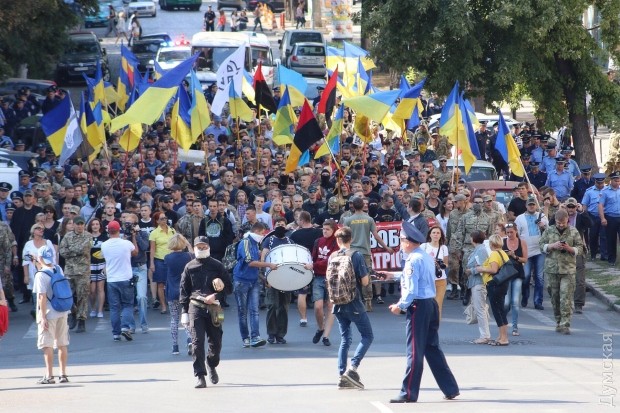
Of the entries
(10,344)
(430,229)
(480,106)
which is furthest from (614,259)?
(480,106)

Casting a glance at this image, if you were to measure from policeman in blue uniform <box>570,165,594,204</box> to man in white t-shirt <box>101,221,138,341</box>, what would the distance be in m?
9.66

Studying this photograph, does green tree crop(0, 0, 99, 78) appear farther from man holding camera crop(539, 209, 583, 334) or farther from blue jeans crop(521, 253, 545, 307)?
man holding camera crop(539, 209, 583, 334)

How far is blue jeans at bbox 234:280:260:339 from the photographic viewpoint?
53.4 ft

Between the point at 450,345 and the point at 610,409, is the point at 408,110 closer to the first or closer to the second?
the point at 450,345

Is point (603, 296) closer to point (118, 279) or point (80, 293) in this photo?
point (118, 279)

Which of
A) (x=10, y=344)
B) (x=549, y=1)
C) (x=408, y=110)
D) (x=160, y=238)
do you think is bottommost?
(x=10, y=344)

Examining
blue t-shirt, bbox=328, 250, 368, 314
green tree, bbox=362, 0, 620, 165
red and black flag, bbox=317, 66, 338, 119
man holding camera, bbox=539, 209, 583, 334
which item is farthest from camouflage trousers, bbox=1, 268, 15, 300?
green tree, bbox=362, 0, 620, 165

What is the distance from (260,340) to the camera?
644 inches

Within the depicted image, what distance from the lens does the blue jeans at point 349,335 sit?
13.4 meters

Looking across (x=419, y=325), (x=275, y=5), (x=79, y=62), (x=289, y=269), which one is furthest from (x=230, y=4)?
(x=419, y=325)

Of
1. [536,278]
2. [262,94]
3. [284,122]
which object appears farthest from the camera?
[262,94]

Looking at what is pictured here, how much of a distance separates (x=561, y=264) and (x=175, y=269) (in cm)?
501

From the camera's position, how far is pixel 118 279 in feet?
57.1

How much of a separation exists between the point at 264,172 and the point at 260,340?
27.4 ft
